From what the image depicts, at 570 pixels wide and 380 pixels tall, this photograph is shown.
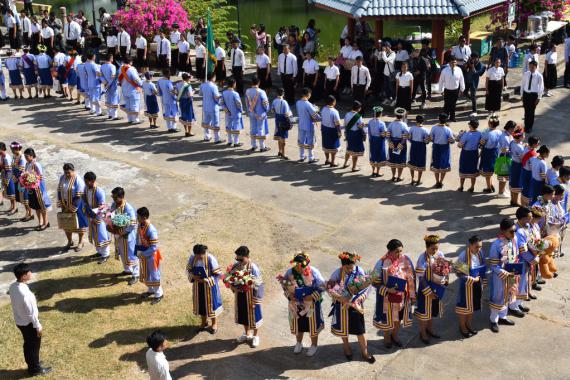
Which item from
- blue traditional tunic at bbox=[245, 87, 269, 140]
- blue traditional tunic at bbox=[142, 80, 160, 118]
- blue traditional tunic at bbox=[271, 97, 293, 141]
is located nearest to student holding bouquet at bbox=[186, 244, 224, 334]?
blue traditional tunic at bbox=[271, 97, 293, 141]

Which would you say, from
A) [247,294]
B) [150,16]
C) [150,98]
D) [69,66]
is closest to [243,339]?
[247,294]

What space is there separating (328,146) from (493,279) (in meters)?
6.17

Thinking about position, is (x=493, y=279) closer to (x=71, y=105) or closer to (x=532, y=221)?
(x=532, y=221)

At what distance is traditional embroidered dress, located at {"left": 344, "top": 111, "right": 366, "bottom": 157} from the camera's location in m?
14.4

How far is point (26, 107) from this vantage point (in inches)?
781

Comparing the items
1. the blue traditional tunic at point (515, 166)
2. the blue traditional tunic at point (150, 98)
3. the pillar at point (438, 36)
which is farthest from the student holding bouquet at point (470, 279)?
the pillar at point (438, 36)

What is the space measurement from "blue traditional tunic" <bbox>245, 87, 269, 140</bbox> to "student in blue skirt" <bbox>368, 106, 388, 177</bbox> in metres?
2.63

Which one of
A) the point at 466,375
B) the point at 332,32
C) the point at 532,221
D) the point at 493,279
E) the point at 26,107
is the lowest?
the point at 466,375

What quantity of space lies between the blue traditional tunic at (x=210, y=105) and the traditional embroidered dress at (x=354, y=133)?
3223 millimetres

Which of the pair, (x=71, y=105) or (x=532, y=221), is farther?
Answer: (x=71, y=105)

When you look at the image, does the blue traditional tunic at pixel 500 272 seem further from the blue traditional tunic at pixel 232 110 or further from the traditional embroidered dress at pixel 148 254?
the blue traditional tunic at pixel 232 110

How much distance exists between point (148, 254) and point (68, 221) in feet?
7.33

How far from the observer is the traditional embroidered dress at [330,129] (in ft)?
48.2

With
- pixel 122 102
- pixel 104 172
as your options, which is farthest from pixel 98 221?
pixel 122 102
